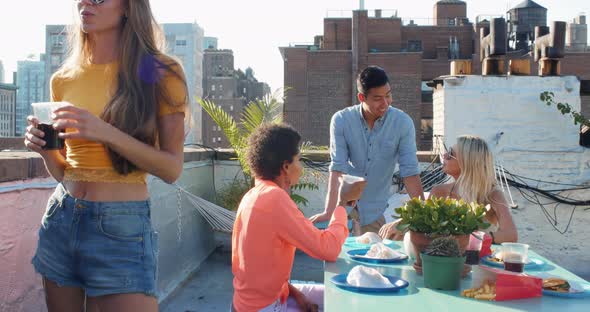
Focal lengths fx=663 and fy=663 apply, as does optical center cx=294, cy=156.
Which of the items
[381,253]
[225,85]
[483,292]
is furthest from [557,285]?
[225,85]

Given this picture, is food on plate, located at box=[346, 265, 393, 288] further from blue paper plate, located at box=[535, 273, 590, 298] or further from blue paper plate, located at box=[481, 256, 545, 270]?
blue paper plate, located at box=[481, 256, 545, 270]

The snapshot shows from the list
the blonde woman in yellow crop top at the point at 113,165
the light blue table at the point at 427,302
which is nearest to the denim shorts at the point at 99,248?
the blonde woman in yellow crop top at the point at 113,165

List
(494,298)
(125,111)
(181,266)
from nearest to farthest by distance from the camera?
(125,111) → (494,298) → (181,266)

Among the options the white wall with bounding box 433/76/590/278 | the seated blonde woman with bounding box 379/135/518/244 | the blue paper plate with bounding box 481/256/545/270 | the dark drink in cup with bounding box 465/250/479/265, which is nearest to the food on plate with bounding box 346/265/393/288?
the dark drink in cup with bounding box 465/250/479/265

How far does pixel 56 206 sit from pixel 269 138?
3.32ft

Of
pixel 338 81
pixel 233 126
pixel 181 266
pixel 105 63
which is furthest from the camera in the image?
pixel 338 81

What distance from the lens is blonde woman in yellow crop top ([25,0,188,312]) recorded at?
1.68 m

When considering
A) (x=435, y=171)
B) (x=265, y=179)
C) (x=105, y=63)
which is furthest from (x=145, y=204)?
(x=435, y=171)

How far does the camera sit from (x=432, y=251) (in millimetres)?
2326

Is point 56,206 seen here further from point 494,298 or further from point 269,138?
point 494,298

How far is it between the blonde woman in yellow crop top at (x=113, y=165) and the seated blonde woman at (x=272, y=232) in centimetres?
71

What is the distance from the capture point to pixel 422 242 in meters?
2.47

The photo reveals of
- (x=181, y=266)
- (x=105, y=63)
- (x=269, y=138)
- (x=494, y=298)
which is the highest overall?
(x=105, y=63)

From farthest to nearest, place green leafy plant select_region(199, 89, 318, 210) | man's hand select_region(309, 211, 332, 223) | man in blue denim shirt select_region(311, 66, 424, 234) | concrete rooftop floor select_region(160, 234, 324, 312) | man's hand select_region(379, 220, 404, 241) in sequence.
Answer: green leafy plant select_region(199, 89, 318, 210) < concrete rooftop floor select_region(160, 234, 324, 312) < man in blue denim shirt select_region(311, 66, 424, 234) < man's hand select_region(379, 220, 404, 241) < man's hand select_region(309, 211, 332, 223)
